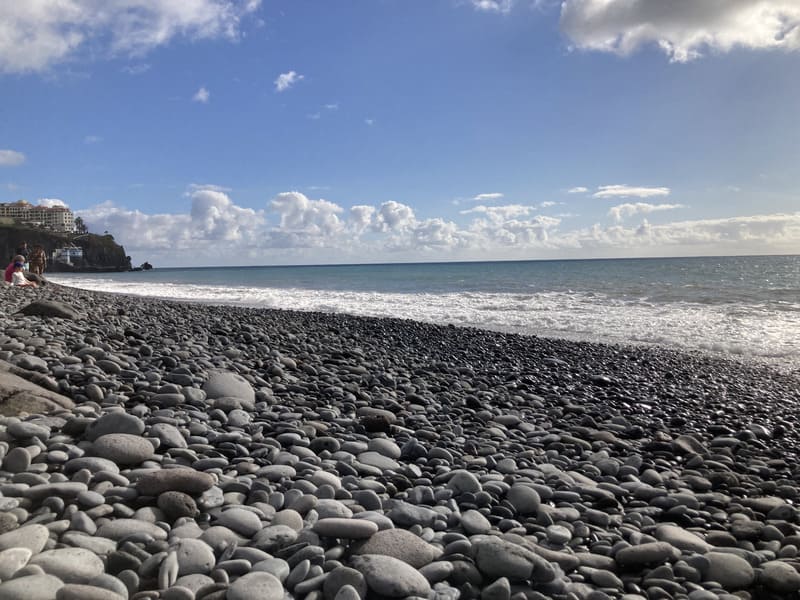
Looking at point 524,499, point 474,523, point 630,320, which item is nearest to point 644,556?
point 524,499

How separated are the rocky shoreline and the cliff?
8732 cm

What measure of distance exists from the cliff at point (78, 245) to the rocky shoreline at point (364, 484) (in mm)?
87316

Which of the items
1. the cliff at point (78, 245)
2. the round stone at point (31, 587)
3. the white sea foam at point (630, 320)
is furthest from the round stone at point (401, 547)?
the cliff at point (78, 245)

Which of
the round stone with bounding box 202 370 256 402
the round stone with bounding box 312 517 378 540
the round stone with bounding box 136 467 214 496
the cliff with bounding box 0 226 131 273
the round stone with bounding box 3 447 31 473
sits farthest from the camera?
the cliff with bounding box 0 226 131 273

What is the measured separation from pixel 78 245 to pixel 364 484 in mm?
96368

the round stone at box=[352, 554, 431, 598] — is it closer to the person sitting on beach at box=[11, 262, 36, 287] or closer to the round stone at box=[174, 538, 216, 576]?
the round stone at box=[174, 538, 216, 576]

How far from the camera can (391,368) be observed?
742 centimetres

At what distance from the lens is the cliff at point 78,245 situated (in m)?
78.4

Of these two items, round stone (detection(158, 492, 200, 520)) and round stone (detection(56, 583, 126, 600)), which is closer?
round stone (detection(56, 583, 126, 600))

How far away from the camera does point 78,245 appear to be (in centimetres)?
8512

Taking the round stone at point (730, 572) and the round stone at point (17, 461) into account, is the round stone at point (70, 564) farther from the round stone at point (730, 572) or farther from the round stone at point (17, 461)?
the round stone at point (730, 572)

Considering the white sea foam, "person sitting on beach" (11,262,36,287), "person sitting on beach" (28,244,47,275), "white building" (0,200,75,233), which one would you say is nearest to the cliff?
"white building" (0,200,75,233)

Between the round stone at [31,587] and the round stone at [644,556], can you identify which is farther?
the round stone at [644,556]

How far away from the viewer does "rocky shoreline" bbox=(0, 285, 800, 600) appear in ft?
7.85
